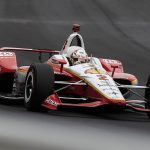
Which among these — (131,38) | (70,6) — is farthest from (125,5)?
(131,38)

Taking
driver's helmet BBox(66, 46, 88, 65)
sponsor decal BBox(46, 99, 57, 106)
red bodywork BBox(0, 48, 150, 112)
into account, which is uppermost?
driver's helmet BBox(66, 46, 88, 65)

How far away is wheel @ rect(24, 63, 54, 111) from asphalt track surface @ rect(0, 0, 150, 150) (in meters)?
0.20

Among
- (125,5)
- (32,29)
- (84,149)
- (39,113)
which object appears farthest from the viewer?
(125,5)

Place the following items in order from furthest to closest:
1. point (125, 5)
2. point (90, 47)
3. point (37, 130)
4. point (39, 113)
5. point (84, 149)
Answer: point (125, 5) < point (90, 47) < point (39, 113) < point (37, 130) < point (84, 149)

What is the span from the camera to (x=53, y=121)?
9781 mm

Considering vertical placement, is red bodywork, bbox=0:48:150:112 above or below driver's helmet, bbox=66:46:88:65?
below

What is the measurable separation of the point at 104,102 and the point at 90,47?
34.0ft

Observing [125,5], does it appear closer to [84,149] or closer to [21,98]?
[21,98]

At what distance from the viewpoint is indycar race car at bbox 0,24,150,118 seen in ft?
34.1

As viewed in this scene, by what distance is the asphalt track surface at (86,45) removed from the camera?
26.9ft

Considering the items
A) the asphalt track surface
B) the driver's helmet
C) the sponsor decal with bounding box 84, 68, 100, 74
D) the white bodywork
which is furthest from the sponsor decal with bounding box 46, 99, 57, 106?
the driver's helmet

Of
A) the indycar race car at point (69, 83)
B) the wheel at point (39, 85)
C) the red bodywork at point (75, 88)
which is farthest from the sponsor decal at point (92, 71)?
the wheel at point (39, 85)

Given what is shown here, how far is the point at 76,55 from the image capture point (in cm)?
1180

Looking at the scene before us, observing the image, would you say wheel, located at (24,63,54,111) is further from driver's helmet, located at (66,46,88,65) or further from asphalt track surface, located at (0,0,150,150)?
driver's helmet, located at (66,46,88,65)
